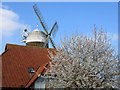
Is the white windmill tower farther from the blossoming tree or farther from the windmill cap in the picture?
the blossoming tree

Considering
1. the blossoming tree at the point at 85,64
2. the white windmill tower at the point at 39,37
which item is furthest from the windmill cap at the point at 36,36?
the blossoming tree at the point at 85,64

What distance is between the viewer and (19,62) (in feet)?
107

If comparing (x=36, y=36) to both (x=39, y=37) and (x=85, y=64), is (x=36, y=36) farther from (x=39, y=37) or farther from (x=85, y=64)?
(x=85, y=64)

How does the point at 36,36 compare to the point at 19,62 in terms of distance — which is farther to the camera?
the point at 36,36

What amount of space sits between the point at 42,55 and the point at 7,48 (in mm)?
4040

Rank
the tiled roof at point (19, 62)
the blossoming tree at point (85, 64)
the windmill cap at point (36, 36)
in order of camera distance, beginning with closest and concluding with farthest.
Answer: the blossoming tree at point (85, 64)
the tiled roof at point (19, 62)
the windmill cap at point (36, 36)

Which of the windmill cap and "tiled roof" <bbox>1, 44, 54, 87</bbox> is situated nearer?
"tiled roof" <bbox>1, 44, 54, 87</bbox>

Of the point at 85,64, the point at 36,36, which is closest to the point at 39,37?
the point at 36,36

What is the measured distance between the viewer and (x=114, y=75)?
2231 centimetres

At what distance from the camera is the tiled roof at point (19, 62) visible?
3030 cm

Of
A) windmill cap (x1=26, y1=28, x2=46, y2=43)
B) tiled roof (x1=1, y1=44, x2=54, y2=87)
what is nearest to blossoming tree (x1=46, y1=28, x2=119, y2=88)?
tiled roof (x1=1, y1=44, x2=54, y2=87)

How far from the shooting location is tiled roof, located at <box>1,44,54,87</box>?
99.4ft

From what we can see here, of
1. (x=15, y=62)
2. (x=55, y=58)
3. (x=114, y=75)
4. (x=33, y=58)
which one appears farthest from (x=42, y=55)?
(x=114, y=75)

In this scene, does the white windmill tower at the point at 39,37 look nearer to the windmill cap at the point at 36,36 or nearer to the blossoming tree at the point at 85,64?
the windmill cap at the point at 36,36
